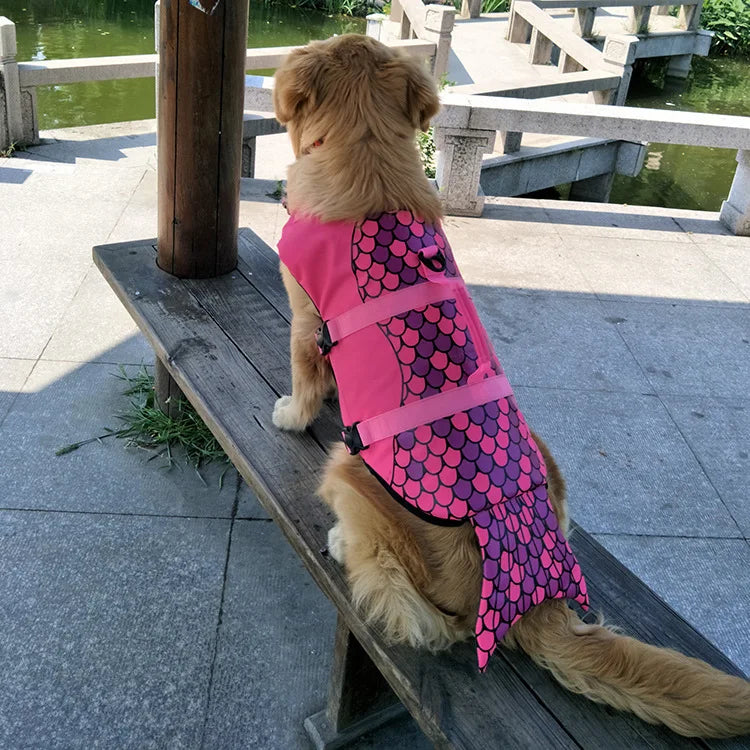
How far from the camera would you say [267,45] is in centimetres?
1669

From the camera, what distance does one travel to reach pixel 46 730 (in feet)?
8.18

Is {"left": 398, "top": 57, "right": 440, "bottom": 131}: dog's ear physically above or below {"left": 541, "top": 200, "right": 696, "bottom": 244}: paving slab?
above

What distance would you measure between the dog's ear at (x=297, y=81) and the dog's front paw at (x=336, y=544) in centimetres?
134

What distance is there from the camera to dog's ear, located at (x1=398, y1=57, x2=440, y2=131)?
2.46 meters

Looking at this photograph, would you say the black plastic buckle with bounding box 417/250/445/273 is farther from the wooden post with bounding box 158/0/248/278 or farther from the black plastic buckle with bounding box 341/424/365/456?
the wooden post with bounding box 158/0/248/278

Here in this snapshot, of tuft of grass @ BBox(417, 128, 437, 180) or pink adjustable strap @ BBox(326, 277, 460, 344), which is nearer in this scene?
pink adjustable strap @ BBox(326, 277, 460, 344)

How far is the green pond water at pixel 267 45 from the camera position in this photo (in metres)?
10.8

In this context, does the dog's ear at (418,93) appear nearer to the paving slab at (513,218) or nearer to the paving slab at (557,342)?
the paving slab at (557,342)

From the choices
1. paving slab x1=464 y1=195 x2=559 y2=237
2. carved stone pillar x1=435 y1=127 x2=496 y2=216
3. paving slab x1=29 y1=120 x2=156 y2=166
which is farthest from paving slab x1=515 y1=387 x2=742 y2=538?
paving slab x1=29 y1=120 x2=156 y2=166

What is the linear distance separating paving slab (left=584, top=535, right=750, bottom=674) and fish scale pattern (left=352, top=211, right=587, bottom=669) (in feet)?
4.59

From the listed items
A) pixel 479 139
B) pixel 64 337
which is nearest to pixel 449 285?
pixel 64 337

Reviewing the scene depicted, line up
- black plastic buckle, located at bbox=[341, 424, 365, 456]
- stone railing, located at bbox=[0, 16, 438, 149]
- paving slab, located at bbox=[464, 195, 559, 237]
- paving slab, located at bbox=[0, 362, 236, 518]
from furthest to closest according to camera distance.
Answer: stone railing, located at bbox=[0, 16, 438, 149], paving slab, located at bbox=[464, 195, 559, 237], paving slab, located at bbox=[0, 362, 236, 518], black plastic buckle, located at bbox=[341, 424, 365, 456]

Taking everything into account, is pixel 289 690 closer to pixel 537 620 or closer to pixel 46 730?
pixel 46 730

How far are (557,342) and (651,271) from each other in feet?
5.48
